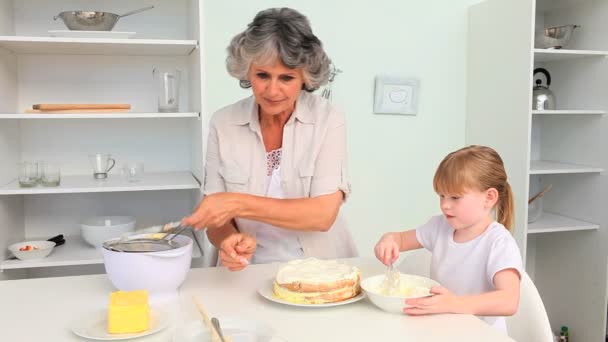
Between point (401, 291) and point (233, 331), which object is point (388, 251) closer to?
point (401, 291)

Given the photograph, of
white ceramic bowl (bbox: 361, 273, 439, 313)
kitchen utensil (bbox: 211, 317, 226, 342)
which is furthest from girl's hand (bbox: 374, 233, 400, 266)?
kitchen utensil (bbox: 211, 317, 226, 342)

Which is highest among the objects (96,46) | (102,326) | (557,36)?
(557,36)

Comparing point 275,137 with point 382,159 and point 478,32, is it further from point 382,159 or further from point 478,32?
point 478,32

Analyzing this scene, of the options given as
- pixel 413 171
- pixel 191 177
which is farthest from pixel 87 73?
pixel 413 171

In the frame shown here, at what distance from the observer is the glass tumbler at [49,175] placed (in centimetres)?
258

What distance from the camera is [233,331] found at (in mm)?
1127

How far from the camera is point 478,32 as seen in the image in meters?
3.21

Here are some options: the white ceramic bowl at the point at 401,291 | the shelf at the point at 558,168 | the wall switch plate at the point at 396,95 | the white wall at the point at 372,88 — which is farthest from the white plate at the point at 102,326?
the shelf at the point at 558,168

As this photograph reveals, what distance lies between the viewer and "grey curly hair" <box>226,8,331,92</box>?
1630 millimetres

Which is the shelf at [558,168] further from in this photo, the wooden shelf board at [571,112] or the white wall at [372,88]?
the white wall at [372,88]

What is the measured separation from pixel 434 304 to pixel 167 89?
180cm

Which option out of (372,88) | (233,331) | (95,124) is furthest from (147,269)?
(372,88)

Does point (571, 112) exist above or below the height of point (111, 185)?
above

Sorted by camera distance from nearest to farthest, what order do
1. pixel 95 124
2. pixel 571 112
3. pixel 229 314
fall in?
pixel 229 314 < pixel 95 124 < pixel 571 112
